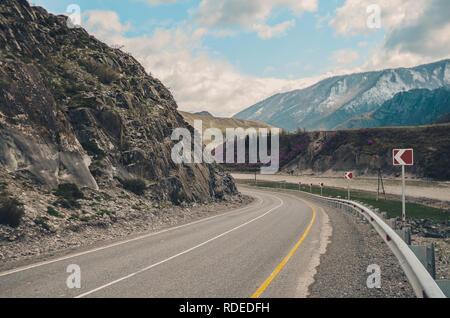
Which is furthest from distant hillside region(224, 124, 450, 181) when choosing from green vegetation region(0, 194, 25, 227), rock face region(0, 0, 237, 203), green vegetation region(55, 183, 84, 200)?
green vegetation region(0, 194, 25, 227)

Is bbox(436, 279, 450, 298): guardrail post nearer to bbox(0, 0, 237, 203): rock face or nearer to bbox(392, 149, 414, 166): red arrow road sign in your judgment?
bbox(392, 149, 414, 166): red arrow road sign

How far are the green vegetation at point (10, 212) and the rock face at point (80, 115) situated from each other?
284 cm

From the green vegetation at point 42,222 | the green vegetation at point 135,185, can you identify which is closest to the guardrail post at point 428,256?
the green vegetation at point 42,222

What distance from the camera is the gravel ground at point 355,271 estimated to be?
6297 millimetres

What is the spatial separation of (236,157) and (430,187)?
63257 millimetres

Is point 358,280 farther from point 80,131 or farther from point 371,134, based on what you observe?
point 371,134

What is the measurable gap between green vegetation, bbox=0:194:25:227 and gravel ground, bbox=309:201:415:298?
1035 cm

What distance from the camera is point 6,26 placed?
68.7ft

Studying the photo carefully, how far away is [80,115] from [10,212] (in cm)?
1025

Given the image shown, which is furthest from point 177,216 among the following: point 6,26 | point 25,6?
point 25,6

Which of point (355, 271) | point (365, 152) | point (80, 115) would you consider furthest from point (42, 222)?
point (365, 152)

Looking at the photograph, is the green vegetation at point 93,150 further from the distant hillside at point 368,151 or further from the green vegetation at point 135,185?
the distant hillside at point 368,151

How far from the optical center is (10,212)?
11789 millimetres

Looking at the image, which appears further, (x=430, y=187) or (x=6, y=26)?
(x=430, y=187)
